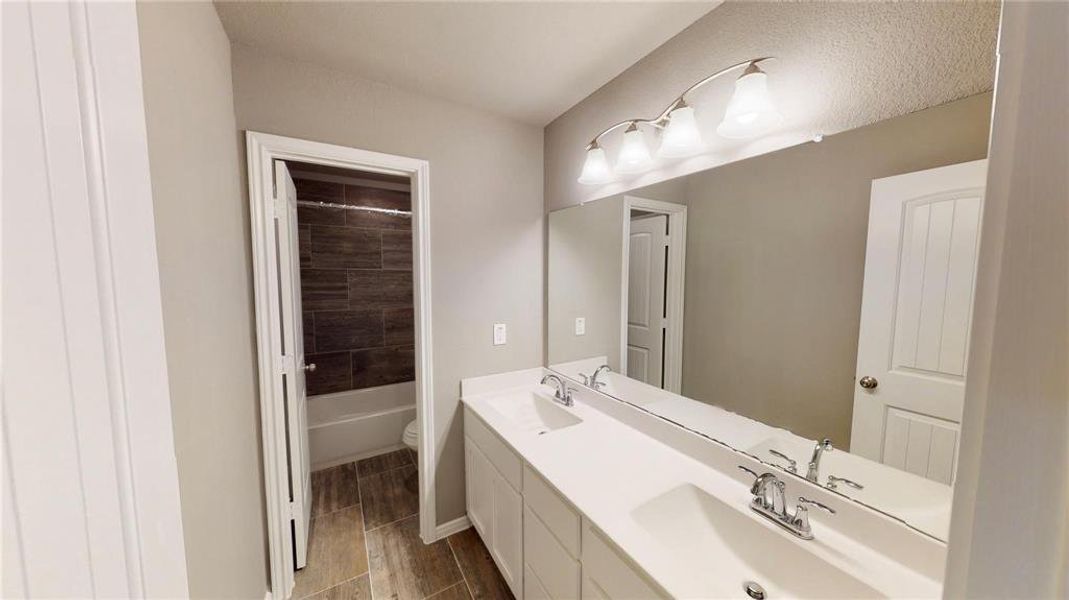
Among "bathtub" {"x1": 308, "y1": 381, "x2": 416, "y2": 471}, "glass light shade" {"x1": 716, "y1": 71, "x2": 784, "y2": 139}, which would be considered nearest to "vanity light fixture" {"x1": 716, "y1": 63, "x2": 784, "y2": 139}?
"glass light shade" {"x1": 716, "y1": 71, "x2": 784, "y2": 139}

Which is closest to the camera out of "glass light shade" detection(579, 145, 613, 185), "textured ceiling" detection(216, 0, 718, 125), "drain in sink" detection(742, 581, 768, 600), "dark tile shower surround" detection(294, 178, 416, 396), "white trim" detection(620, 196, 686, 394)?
"drain in sink" detection(742, 581, 768, 600)

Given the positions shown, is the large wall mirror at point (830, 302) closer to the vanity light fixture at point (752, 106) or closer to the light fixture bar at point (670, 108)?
the vanity light fixture at point (752, 106)

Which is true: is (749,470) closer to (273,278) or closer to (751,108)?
(751,108)

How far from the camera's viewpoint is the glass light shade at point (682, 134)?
1.21m

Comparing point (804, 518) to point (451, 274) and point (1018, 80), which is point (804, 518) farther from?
point (451, 274)

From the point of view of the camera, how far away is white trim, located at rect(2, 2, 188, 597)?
31 centimetres

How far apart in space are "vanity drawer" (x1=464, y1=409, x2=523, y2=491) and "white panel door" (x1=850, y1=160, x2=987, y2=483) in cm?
105

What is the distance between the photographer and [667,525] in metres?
1.04

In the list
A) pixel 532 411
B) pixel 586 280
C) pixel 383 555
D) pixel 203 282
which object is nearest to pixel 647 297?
pixel 586 280

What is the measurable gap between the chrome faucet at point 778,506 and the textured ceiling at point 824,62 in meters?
0.98

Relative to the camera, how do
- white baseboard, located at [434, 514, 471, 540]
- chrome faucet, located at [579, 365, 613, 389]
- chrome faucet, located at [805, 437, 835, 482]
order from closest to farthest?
chrome faucet, located at [805, 437, 835, 482], chrome faucet, located at [579, 365, 613, 389], white baseboard, located at [434, 514, 471, 540]

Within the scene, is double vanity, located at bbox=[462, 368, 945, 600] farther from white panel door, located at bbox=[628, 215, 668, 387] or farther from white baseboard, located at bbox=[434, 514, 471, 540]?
white baseboard, located at bbox=[434, 514, 471, 540]

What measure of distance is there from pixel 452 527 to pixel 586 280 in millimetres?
1527

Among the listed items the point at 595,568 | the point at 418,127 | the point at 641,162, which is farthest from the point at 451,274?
the point at 595,568
